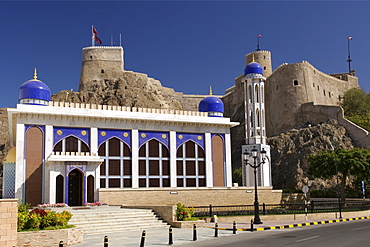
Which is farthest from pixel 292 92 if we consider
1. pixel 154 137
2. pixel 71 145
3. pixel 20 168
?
pixel 20 168

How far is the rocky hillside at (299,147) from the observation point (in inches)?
2384

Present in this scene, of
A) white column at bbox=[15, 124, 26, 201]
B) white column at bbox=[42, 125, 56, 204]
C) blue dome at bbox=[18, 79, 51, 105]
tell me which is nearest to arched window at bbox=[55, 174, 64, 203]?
white column at bbox=[42, 125, 56, 204]

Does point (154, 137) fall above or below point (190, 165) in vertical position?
above

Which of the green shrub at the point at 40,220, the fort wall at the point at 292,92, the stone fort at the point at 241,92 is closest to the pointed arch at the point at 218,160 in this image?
the green shrub at the point at 40,220

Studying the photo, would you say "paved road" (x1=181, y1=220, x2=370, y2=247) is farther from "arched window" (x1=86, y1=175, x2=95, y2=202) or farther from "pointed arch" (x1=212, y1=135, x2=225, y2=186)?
"pointed arch" (x1=212, y1=135, x2=225, y2=186)

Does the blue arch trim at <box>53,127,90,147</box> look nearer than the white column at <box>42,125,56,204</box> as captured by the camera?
No

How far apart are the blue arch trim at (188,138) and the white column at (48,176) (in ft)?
34.7

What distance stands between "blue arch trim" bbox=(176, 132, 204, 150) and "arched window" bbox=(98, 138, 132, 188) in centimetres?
459

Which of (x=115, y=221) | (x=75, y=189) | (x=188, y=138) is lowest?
(x=115, y=221)

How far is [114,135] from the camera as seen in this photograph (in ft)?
108

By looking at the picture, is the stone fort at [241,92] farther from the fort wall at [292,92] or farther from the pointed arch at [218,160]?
the pointed arch at [218,160]

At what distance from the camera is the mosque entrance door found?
29406mm

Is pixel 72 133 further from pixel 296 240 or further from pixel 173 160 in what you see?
pixel 296 240

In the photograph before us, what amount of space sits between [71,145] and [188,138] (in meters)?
10.1
